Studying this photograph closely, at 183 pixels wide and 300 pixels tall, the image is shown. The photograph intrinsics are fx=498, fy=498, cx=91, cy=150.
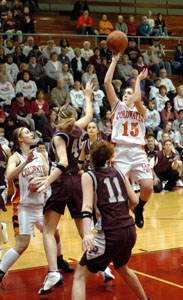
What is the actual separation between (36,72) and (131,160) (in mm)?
8984

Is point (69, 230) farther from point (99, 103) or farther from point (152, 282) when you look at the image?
point (99, 103)

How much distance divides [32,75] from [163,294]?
10.3 m

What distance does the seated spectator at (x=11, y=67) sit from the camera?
1367cm

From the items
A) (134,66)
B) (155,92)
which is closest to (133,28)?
(134,66)

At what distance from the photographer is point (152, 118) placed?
1433 centimetres

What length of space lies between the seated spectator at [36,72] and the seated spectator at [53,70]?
181 mm

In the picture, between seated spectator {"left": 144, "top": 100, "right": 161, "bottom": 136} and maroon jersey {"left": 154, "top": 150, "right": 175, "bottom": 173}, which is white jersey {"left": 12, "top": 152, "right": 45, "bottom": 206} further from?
seated spectator {"left": 144, "top": 100, "right": 161, "bottom": 136}

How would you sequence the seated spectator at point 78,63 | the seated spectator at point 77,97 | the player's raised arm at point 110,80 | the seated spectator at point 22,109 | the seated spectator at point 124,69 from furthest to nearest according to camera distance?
the seated spectator at point 124,69, the seated spectator at point 78,63, the seated spectator at point 77,97, the seated spectator at point 22,109, the player's raised arm at point 110,80

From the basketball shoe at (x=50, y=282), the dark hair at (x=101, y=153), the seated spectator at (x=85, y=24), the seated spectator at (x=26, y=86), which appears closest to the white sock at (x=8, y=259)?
the basketball shoe at (x=50, y=282)

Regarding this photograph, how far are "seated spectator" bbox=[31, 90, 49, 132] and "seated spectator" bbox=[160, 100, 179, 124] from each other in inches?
146

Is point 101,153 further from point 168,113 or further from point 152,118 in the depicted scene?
point 168,113

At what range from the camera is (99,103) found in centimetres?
1429

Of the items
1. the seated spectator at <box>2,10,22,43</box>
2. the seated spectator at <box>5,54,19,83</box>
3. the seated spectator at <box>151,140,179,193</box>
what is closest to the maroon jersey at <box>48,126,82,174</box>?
the seated spectator at <box>151,140,179,193</box>

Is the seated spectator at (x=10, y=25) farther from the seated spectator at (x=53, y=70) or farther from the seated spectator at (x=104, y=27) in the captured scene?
the seated spectator at (x=104, y=27)
